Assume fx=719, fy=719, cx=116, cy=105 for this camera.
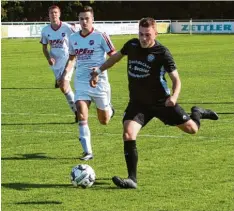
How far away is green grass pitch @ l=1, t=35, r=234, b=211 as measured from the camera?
812 centimetres

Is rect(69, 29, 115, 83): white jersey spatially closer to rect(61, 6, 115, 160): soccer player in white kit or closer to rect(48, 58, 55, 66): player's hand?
rect(61, 6, 115, 160): soccer player in white kit

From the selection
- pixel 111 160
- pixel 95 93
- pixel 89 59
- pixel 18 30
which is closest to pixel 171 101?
pixel 111 160

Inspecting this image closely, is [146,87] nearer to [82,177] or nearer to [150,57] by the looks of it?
[150,57]

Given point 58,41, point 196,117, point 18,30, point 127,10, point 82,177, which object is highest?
→ point 196,117

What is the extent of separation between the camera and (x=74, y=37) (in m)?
11.5

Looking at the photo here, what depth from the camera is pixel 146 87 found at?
29.9ft

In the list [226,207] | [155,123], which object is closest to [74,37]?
[155,123]

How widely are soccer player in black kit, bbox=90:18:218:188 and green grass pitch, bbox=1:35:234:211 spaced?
0.50m

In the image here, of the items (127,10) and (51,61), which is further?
(127,10)

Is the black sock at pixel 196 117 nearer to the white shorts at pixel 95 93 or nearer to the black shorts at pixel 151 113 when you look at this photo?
the black shorts at pixel 151 113

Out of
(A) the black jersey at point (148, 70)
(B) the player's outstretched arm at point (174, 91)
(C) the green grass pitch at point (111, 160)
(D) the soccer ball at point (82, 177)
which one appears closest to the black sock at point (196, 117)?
(C) the green grass pitch at point (111, 160)

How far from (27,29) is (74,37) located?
4675cm

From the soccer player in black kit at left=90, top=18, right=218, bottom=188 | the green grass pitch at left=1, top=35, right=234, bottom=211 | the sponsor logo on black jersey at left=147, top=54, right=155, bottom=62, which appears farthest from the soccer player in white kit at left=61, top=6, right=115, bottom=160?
the sponsor logo on black jersey at left=147, top=54, right=155, bottom=62

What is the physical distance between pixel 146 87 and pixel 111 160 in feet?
6.36
